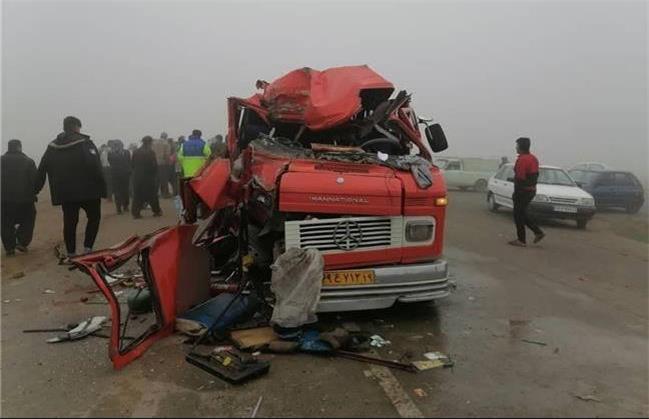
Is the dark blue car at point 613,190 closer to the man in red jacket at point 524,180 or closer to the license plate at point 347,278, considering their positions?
the man in red jacket at point 524,180

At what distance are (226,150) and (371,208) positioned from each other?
7.81ft

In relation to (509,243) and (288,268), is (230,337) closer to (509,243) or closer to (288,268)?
(288,268)

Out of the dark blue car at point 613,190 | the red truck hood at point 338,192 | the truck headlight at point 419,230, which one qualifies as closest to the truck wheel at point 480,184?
the dark blue car at point 613,190

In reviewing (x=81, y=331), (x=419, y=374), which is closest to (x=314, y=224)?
(x=419, y=374)

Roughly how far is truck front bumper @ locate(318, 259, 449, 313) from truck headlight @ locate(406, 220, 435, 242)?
0.84 feet

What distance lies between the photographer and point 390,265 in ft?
18.1

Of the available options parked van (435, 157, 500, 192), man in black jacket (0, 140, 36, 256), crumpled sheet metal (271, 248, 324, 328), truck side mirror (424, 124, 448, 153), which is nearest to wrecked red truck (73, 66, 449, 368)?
crumpled sheet metal (271, 248, 324, 328)

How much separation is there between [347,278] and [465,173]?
75.7 ft

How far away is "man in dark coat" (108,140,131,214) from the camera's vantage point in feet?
49.5

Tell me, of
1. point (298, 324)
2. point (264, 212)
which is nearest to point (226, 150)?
point (264, 212)

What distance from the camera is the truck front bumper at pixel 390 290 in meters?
5.23

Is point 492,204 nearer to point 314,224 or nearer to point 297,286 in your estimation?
point 314,224

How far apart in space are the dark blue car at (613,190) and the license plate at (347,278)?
56.6 feet

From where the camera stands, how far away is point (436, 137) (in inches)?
286
